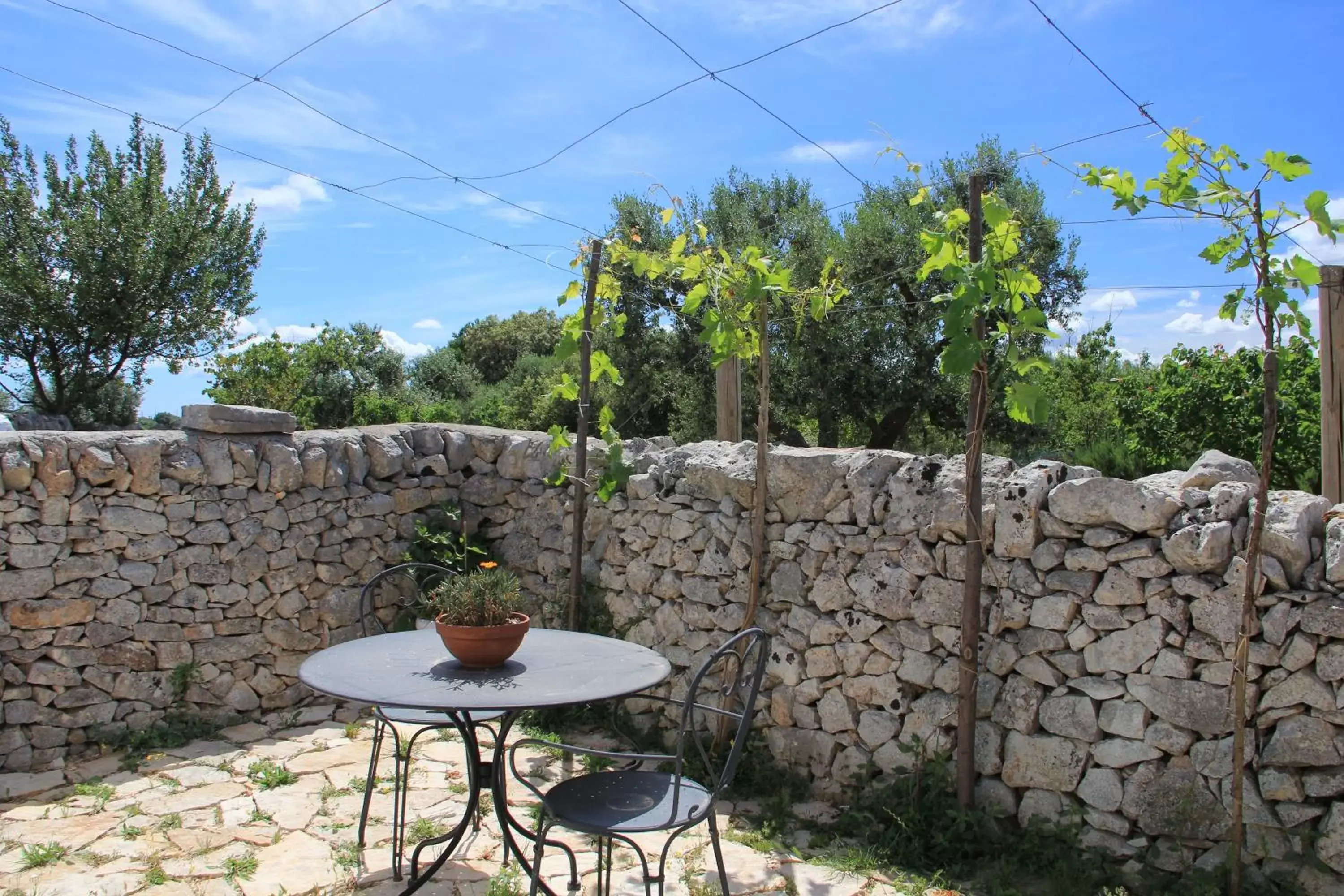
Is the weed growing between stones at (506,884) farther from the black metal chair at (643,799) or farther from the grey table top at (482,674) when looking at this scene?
the grey table top at (482,674)

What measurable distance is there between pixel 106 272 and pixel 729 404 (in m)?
11.7

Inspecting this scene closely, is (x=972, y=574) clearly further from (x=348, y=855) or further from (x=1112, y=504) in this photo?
(x=348, y=855)

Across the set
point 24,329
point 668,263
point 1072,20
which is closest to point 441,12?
point 668,263

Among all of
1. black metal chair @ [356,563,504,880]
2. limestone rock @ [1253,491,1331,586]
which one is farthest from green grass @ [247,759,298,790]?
limestone rock @ [1253,491,1331,586]

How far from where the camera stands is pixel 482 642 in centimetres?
268

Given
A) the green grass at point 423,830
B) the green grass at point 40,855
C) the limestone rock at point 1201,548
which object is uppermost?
the limestone rock at point 1201,548

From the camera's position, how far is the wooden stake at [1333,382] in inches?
127

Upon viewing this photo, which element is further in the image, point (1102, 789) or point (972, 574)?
point (972, 574)

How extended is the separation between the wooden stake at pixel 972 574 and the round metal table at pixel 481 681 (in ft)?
3.54

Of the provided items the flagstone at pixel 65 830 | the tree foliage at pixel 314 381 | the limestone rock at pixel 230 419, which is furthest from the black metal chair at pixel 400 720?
the tree foliage at pixel 314 381

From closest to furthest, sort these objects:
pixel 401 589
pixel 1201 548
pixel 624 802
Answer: pixel 624 802
pixel 1201 548
pixel 401 589

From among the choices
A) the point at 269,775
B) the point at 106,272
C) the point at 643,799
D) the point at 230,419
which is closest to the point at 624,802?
the point at 643,799

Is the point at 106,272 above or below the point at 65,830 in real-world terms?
above

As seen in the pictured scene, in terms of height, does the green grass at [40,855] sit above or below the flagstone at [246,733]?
below
